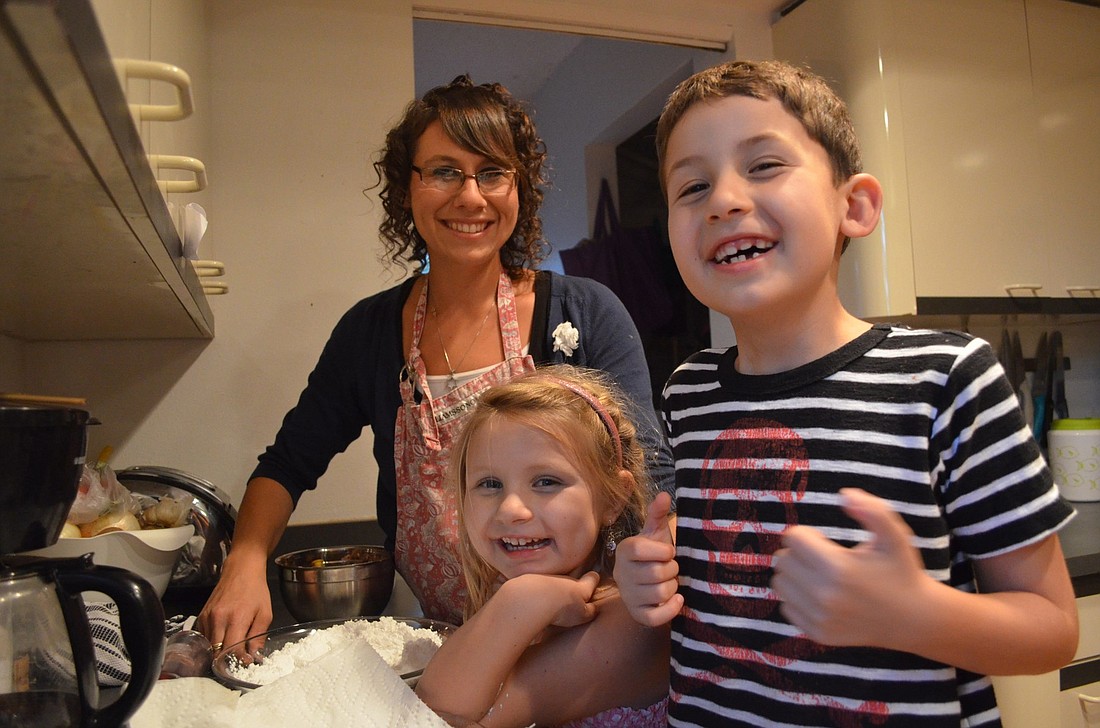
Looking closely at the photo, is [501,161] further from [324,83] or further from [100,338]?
[100,338]

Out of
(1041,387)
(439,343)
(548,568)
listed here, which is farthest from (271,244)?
(1041,387)

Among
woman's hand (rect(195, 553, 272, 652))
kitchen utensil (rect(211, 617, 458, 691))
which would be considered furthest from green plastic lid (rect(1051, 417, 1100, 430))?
woman's hand (rect(195, 553, 272, 652))

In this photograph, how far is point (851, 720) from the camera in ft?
1.97

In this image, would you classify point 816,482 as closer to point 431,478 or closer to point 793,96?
point 793,96

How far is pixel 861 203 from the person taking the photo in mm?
700

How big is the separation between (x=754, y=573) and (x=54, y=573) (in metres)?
0.51

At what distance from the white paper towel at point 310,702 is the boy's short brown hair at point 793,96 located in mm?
553

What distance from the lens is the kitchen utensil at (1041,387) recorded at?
215 centimetres

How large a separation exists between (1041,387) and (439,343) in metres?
1.82

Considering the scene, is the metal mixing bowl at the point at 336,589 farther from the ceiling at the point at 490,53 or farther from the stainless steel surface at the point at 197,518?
the ceiling at the point at 490,53

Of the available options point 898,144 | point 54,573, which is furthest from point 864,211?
point 898,144

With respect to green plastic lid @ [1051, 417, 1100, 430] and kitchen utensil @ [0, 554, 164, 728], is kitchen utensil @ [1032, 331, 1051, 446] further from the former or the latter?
kitchen utensil @ [0, 554, 164, 728]

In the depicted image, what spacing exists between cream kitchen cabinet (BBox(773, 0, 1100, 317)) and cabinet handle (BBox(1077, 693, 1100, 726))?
84cm

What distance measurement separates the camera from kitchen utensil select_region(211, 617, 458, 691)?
794 mm
